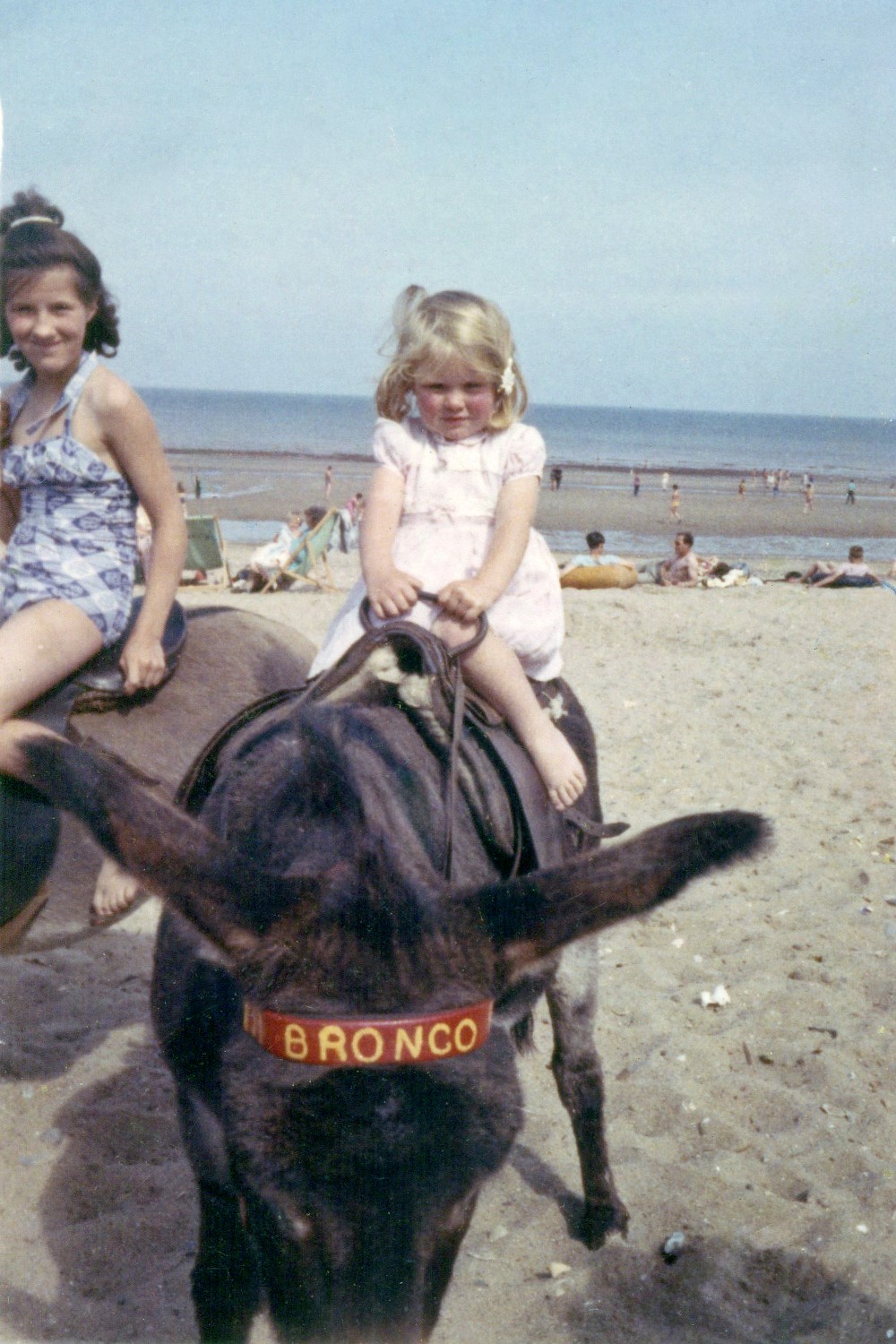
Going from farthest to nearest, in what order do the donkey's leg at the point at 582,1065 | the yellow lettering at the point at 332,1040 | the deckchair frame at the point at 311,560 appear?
1. the deckchair frame at the point at 311,560
2. the donkey's leg at the point at 582,1065
3. the yellow lettering at the point at 332,1040

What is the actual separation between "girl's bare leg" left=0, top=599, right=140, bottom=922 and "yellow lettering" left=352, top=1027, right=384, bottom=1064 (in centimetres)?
160

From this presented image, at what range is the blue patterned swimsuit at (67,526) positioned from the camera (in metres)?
3.43

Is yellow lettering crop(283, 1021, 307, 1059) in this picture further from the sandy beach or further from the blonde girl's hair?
the sandy beach

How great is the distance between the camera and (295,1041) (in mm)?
1809

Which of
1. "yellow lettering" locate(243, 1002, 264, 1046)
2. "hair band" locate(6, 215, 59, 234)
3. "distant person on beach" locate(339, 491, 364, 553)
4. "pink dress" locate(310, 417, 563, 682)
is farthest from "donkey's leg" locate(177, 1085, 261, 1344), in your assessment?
"distant person on beach" locate(339, 491, 364, 553)

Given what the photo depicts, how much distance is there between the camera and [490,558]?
3.22 metres

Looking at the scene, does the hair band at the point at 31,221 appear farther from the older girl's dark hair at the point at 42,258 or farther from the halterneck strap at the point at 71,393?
the halterneck strap at the point at 71,393

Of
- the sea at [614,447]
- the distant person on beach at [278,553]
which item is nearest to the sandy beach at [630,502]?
the sea at [614,447]

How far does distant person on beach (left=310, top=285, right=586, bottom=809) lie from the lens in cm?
314

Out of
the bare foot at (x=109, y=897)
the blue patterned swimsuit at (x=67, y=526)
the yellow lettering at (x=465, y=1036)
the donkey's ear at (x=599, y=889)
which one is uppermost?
the blue patterned swimsuit at (x=67, y=526)

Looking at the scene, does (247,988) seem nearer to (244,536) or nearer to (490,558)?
(490,558)

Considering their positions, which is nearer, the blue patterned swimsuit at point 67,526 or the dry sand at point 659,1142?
the dry sand at point 659,1142

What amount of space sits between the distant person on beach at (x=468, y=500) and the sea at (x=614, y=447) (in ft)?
74.8

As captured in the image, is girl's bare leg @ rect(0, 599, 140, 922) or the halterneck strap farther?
the halterneck strap
